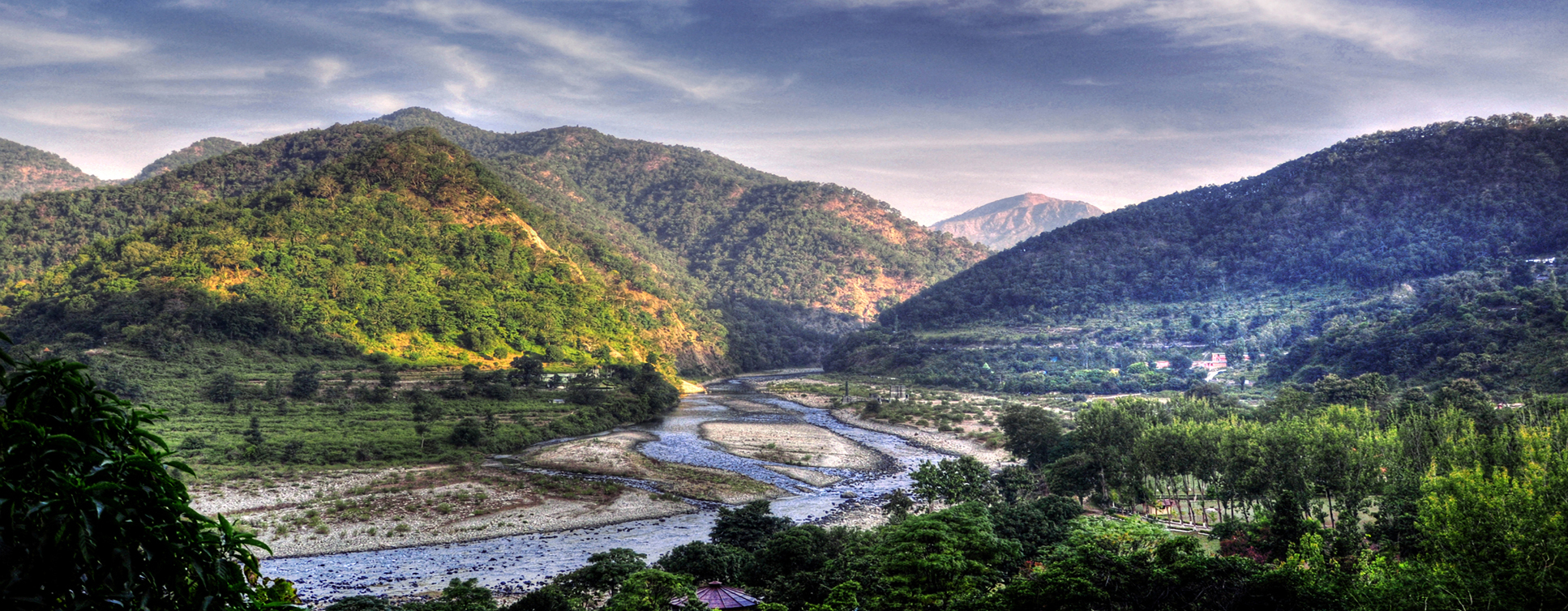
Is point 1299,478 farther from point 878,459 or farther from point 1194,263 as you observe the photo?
point 1194,263

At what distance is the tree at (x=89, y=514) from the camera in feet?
13.4

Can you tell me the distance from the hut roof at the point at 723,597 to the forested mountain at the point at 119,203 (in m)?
129

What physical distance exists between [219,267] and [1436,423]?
120 m

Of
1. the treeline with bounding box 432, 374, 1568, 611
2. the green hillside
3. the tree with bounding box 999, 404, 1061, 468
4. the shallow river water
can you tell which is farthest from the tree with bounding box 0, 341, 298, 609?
the green hillside

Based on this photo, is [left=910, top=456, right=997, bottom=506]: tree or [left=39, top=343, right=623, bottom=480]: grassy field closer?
[left=910, top=456, right=997, bottom=506]: tree

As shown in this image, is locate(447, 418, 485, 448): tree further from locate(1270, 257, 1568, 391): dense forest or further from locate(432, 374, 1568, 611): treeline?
locate(1270, 257, 1568, 391): dense forest

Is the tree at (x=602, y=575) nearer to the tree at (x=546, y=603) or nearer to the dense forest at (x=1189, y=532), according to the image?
the dense forest at (x=1189, y=532)

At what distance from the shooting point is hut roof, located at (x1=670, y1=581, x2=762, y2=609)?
23.4 metres

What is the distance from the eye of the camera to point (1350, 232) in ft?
527

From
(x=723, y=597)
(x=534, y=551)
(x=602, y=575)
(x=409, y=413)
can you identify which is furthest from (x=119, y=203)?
(x=723, y=597)

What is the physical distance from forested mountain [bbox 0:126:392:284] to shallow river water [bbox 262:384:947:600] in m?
108

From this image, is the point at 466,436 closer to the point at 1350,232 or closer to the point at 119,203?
the point at 119,203

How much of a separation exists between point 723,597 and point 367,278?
101 metres

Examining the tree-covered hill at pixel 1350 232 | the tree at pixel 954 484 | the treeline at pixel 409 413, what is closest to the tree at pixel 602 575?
the tree at pixel 954 484
